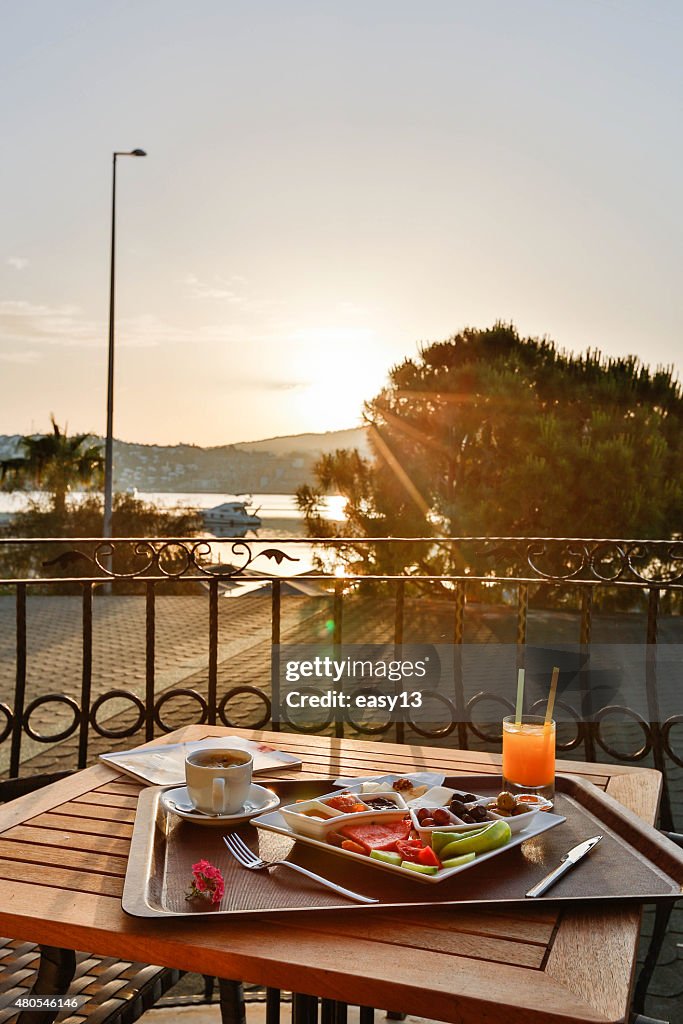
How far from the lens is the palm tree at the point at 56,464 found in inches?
698

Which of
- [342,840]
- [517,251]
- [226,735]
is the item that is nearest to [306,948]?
[342,840]

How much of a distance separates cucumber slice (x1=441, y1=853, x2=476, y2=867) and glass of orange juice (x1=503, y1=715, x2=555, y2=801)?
31cm

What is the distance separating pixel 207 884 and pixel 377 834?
264 millimetres

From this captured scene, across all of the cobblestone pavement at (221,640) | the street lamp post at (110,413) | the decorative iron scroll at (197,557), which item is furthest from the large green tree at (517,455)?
the decorative iron scroll at (197,557)

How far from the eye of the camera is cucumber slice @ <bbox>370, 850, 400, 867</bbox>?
1.08 m

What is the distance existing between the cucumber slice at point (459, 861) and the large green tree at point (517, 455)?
421 inches

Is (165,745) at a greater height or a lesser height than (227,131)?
lesser

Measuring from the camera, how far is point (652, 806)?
1381mm

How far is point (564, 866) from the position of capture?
1103 mm

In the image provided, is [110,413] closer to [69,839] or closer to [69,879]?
[69,839]

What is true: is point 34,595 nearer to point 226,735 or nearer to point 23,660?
point 23,660

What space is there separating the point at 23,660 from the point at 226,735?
43.1 inches

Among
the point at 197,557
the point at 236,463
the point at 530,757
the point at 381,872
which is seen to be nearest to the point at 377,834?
the point at 381,872

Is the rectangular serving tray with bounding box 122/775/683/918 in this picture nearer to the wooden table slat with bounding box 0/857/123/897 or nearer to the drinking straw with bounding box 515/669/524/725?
the wooden table slat with bounding box 0/857/123/897
